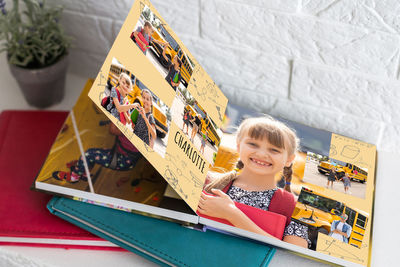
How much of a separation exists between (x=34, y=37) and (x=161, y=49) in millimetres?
284

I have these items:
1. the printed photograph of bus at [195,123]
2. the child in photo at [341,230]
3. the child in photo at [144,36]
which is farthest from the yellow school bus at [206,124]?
the child in photo at [341,230]

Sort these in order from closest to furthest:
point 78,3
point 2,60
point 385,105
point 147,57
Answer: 1. point 147,57
2. point 385,105
3. point 78,3
4. point 2,60

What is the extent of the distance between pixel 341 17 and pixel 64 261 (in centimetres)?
58

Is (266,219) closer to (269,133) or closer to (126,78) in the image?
(269,133)

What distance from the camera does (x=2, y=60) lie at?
988mm

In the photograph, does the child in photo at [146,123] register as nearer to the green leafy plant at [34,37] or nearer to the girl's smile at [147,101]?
the girl's smile at [147,101]

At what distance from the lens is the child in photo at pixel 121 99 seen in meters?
0.57

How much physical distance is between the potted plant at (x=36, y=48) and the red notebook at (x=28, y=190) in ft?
0.19

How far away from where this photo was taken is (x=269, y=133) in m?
0.74

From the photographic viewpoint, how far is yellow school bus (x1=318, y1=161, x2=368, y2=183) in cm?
72

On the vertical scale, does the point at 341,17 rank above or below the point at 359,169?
above

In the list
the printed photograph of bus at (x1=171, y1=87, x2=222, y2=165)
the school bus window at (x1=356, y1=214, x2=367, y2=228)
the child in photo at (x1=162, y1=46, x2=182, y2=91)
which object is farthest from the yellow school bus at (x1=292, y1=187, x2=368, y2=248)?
the child in photo at (x1=162, y1=46, x2=182, y2=91)

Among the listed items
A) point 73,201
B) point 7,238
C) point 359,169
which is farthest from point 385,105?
point 7,238

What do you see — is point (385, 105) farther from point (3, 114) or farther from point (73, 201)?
point (3, 114)
